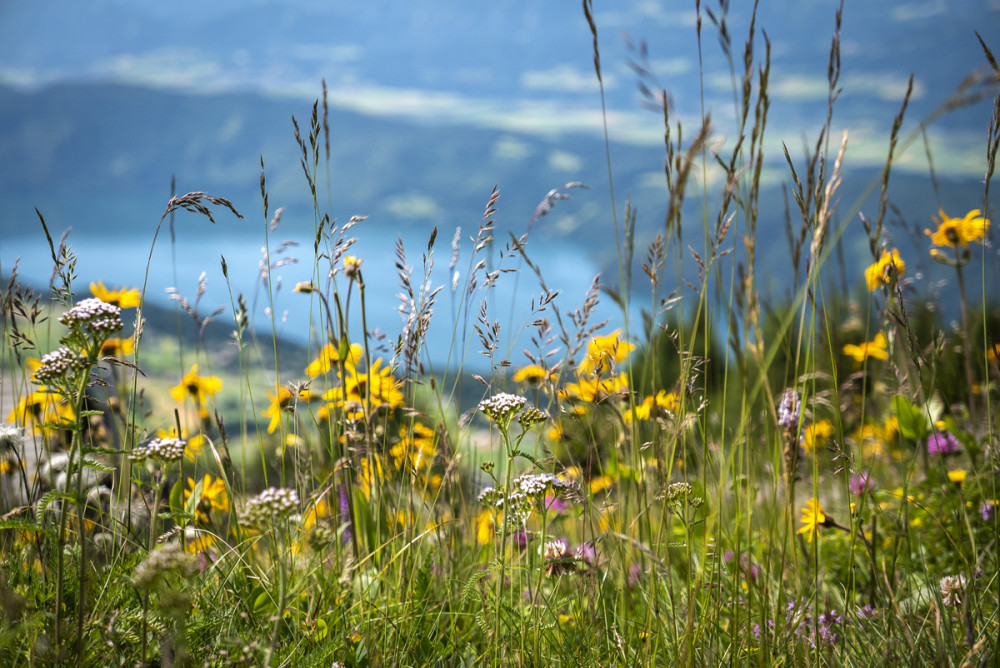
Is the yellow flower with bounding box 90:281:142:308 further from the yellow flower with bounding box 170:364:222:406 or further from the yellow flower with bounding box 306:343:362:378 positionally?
the yellow flower with bounding box 306:343:362:378

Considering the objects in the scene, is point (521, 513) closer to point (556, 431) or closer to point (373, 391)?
point (556, 431)

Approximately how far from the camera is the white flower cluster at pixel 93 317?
2.30 feet

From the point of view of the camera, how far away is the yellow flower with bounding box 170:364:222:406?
2.05 meters

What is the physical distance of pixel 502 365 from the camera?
1059 mm

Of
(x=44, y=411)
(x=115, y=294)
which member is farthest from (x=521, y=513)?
(x=115, y=294)

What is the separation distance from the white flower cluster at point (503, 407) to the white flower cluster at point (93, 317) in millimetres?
457

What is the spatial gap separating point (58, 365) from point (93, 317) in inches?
2.5

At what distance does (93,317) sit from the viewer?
719mm

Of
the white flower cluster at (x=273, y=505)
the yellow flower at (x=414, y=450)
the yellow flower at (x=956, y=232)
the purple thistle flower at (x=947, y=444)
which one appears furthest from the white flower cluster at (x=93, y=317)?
the purple thistle flower at (x=947, y=444)

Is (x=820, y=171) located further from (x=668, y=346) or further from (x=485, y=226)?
(x=668, y=346)

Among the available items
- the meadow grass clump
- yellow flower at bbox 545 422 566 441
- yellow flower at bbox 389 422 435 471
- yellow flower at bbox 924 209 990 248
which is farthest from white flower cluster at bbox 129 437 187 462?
yellow flower at bbox 924 209 990 248

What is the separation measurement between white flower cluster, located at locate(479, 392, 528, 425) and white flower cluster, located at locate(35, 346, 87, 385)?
0.48m

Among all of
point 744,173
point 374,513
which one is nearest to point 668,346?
point 374,513

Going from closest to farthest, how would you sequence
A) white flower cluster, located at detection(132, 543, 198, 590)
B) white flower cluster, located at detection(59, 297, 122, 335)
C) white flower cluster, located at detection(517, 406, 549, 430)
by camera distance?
white flower cluster, located at detection(132, 543, 198, 590) → white flower cluster, located at detection(59, 297, 122, 335) → white flower cluster, located at detection(517, 406, 549, 430)
